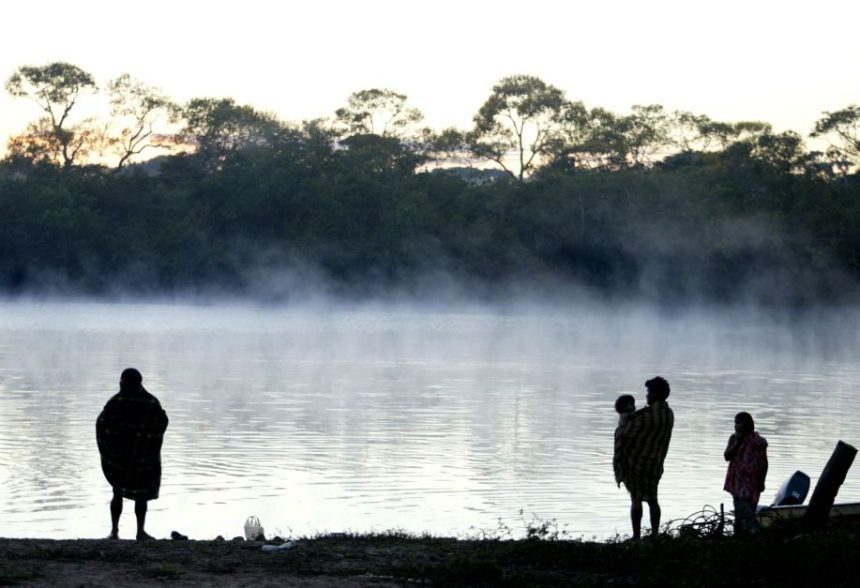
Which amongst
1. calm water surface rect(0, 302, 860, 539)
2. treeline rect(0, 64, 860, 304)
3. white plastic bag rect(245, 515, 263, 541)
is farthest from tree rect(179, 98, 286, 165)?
white plastic bag rect(245, 515, 263, 541)

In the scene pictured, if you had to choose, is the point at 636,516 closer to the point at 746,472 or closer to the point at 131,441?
the point at 746,472

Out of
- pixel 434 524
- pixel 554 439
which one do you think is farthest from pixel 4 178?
pixel 434 524

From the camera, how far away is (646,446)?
10.4m

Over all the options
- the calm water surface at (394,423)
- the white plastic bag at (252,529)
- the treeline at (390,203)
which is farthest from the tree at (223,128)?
the white plastic bag at (252,529)

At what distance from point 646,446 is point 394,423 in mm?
10762

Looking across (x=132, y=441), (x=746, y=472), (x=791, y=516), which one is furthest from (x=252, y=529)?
(x=791, y=516)

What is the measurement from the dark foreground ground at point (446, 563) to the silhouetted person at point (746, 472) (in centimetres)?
47

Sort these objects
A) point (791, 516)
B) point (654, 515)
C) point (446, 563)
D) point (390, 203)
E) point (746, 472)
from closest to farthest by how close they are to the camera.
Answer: point (446, 563)
point (746, 472)
point (791, 516)
point (654, 515)
point (390, 203)

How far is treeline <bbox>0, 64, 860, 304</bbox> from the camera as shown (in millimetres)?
72438

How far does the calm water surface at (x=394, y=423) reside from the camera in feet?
44.1

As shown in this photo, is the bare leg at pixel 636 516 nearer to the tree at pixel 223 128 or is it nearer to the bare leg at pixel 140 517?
the bare leg at pixel 140 517

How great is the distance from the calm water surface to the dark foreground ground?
2474 mm

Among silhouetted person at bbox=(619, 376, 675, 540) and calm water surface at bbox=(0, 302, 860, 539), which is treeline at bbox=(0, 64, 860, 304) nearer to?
calm water surface at bbox=(0, 302, 860, 539)

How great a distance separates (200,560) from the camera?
359 inches
